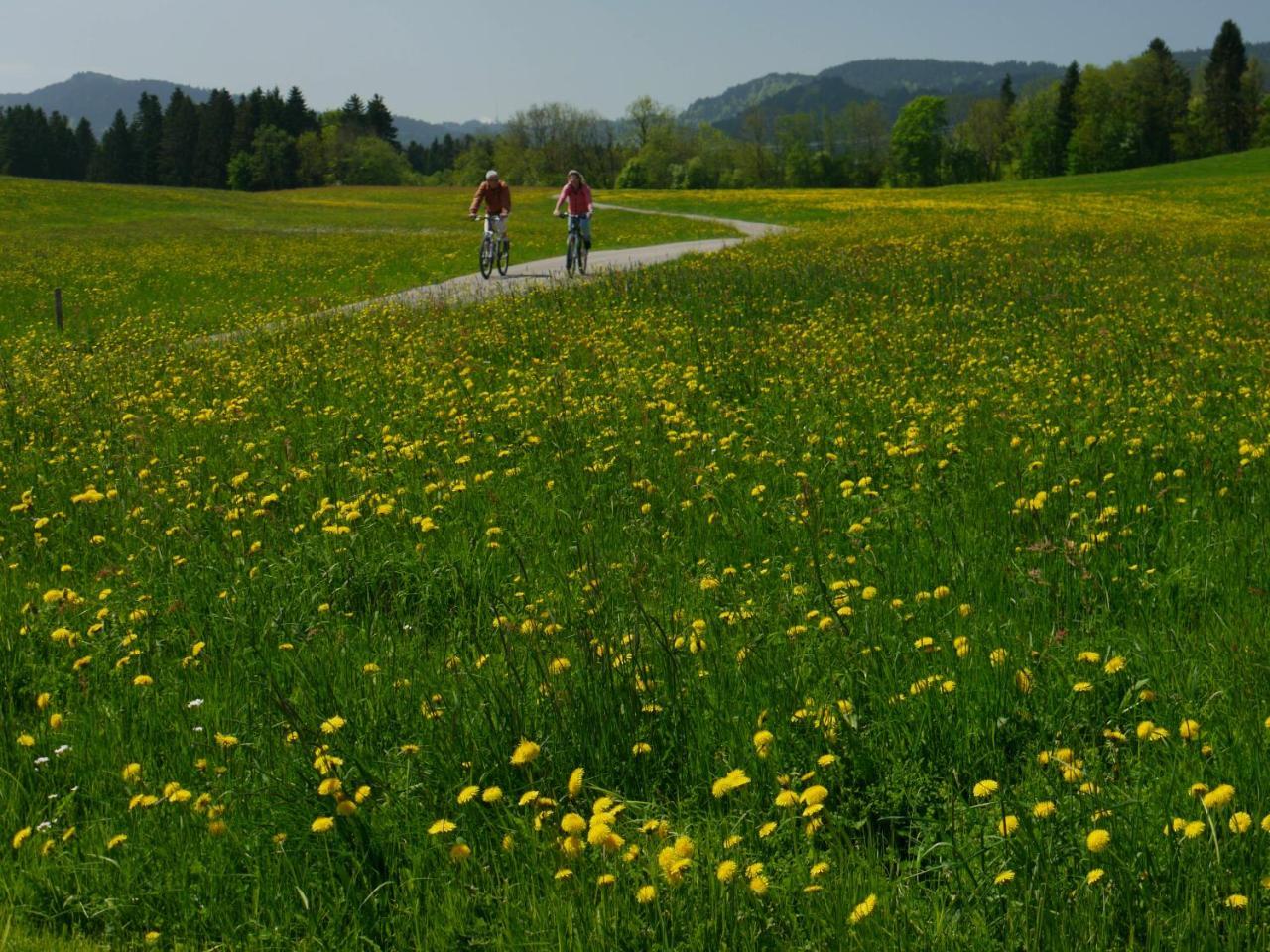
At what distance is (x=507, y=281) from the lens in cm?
2125

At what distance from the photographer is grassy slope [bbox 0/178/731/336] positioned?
69.9 ft

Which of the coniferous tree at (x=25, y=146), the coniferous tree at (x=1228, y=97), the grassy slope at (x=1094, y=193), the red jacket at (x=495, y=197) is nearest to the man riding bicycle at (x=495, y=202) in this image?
the red jacket at (x=495, y=197)

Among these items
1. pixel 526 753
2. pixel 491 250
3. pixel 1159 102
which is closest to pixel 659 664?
pixel 526 753

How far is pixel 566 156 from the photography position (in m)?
136

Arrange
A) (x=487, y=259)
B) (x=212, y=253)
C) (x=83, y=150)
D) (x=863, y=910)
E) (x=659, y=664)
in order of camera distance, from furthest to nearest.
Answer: (x=83, y=150), (x=212, y=253), (x=487, y=259), (x=659, y=664), (x=863, y=910)

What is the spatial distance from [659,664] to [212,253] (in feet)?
110

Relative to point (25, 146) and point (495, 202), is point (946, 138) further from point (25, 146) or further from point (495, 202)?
point (495, 202)

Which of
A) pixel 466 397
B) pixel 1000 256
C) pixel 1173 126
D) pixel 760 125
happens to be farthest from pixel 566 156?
pixel 466 397

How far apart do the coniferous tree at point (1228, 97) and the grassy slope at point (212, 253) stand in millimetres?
78639

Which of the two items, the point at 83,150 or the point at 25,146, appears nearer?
the point at 25,146

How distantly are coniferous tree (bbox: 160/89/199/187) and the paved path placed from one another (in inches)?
4537

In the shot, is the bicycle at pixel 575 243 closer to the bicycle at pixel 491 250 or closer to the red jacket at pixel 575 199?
the red jacket at pixel 575 199

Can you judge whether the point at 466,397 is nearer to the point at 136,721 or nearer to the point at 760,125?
the point at 136,721

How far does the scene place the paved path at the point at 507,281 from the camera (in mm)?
17047
